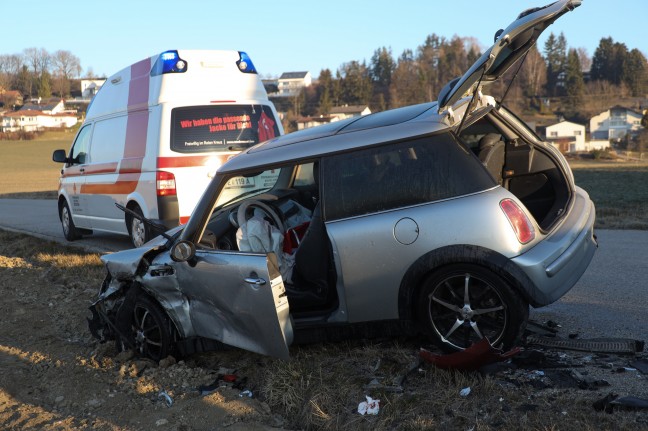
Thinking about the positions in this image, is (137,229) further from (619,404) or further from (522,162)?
(619,404)

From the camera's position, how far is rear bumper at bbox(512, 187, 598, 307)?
4.39 meters

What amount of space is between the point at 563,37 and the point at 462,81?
504ft

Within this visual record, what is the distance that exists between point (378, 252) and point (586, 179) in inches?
1198

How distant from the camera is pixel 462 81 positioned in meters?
4.70

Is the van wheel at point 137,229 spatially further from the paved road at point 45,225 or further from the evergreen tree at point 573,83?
the evergreen tree at point 573,83

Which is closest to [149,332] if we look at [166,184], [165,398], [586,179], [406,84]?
[165,398]

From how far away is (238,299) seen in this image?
4691 mm

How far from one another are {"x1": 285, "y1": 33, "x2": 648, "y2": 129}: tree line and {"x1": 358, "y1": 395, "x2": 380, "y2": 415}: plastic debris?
99.9m

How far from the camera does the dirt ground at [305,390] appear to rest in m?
3.89

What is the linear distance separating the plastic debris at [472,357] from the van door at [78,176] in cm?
850

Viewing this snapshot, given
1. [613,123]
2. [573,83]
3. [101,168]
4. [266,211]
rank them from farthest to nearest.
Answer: [573,83]
[613,123]
[101,168]
[266,211]

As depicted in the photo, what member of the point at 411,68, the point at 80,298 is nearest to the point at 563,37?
the point at 411,68

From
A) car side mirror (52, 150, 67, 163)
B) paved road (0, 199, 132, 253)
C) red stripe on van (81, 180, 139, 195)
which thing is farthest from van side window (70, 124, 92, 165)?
paved road (0, 199, 132, 253)

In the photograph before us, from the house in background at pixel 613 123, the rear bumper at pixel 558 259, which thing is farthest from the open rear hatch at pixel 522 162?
the house in background at pixel 613 123
